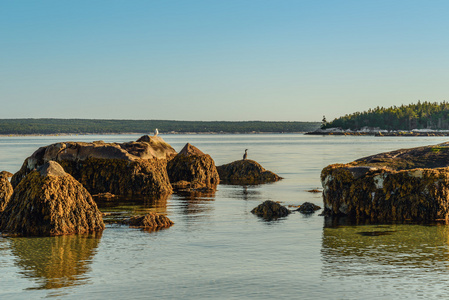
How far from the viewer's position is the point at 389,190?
18938mm

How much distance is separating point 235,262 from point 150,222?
5407 millimetres

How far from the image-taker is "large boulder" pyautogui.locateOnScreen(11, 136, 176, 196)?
91.1ft

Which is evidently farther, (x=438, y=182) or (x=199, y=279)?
(x=438, y=182)

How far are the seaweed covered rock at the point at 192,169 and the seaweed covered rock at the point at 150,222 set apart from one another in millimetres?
14745

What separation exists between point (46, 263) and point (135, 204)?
10945 millimetres

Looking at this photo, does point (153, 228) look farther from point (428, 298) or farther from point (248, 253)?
point (428, 298)

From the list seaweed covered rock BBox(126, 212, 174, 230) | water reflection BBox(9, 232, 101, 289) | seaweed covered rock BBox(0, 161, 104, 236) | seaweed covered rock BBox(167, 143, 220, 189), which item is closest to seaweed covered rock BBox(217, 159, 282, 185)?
seaweed covered rock BBox(167, 143, 220, 189)

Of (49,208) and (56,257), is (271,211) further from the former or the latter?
(56,257)

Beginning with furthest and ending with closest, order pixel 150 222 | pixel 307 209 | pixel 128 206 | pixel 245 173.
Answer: pixel 245 173 < pixel 128 206 < pixel 307 209 < pixel 150 222

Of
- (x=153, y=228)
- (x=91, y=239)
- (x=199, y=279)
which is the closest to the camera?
(x=199, y=279)

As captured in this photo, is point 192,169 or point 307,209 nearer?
point 307,209

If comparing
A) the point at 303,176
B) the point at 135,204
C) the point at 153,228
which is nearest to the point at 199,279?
the point at 153,228

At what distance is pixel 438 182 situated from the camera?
18234 mm

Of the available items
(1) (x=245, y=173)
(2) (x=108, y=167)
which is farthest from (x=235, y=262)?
(1) (x=245, y=173)
